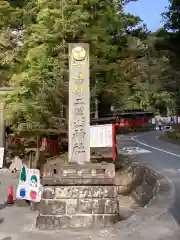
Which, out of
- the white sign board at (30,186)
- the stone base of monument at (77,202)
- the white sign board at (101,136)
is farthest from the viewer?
the white sign board at (101,136)

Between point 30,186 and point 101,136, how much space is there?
4068 mm

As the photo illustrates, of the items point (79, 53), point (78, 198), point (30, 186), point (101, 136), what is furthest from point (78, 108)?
point (101, 136)

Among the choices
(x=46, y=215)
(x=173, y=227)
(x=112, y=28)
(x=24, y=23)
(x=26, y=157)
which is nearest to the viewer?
(x=173, y=227)

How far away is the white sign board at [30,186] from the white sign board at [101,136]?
3.75 m

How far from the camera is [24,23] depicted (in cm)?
2105

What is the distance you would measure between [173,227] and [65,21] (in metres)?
9.86

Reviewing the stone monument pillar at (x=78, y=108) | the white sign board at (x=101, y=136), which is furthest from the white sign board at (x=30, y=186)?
the white sign board at (x=101, y=136)

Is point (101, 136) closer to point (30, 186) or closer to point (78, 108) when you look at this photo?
point (30, 186)

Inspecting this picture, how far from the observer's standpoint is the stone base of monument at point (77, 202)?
8.08 m

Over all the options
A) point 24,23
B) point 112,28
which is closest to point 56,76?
point 112,28

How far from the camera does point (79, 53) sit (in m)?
8.91

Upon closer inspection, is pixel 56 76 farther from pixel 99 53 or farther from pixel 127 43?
pixel 127 43

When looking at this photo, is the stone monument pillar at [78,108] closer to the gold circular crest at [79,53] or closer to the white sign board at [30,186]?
the gold circular crest at [79,53]

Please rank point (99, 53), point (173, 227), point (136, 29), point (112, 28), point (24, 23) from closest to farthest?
point (173, 227), point (99, 53), point (112, 28), point (24, 23), point (136, 29)
